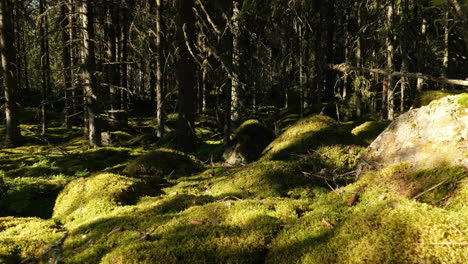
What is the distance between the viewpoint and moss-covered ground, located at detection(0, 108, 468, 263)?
204 cm

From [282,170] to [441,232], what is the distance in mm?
3189

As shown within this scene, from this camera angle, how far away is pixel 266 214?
312 cm

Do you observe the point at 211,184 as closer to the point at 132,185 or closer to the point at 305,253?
the point at 132,185

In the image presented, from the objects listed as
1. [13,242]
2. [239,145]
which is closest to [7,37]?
[239,145]

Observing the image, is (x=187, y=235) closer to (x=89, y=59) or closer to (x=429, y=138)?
(x=429, y=138)

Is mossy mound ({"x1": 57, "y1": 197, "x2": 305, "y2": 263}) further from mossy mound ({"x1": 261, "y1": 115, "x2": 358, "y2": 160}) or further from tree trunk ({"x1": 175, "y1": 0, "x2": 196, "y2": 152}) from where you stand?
tree trunk ({"x1": 175, "y1": 0, "x2": 196, "y2": 152})

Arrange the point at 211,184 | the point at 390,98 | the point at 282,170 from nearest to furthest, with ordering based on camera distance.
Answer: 1. the point at 282,170
2. the point at 211,184
3. the point at 390,98

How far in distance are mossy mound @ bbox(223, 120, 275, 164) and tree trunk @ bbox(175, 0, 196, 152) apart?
1.71m

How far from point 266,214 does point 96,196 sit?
3.07 metres

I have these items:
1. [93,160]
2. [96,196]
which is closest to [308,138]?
[96,196]

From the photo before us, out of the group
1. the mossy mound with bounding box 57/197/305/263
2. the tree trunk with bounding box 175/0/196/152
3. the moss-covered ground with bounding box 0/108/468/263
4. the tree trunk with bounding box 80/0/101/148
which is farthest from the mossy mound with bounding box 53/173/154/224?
the tree trunk with bounding box 80/0/101/148

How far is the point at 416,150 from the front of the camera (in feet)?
12.3

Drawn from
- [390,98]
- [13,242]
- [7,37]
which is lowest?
[13,242]

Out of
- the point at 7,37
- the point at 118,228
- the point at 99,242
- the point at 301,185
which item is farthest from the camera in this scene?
the point at 7,37
